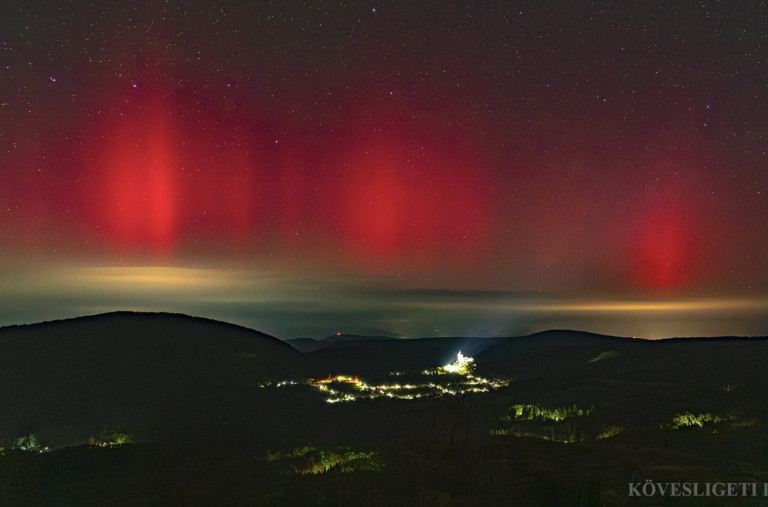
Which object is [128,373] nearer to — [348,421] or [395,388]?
[395,388]

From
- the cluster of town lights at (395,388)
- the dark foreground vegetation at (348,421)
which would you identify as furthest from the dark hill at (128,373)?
the cluster of town lights at (395,388)

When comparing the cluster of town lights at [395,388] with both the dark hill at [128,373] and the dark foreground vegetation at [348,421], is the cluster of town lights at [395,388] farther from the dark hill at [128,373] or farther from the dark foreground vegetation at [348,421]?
the dark hill at [128,373]

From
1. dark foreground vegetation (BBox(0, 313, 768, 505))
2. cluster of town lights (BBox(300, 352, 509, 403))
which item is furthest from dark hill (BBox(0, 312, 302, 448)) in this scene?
cluster of town lights (BBox(300, 352, 509, 403))

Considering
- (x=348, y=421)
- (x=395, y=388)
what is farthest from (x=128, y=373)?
(x=348, y=421)

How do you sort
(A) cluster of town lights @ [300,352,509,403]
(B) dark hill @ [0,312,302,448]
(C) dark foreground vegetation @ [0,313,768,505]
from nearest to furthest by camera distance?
(C) dark foreground vegetation @ [0,313,768,505] < (B) dark hill @ [0,312,302,448] < (A) cluster of town lights @ [300,352,509,403]

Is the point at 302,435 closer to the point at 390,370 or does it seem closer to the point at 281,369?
the point at 281,369

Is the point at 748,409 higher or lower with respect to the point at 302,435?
higher

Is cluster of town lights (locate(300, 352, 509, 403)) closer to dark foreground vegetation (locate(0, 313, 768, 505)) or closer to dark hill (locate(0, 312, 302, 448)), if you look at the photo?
dark foreground vegetation (locate(0, 313, 768, 505))

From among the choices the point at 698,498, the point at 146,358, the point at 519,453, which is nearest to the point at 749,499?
the point at 698,498
